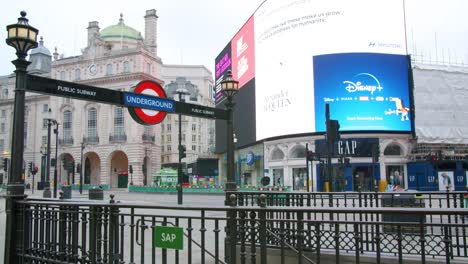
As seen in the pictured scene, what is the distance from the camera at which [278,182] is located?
43500 mm

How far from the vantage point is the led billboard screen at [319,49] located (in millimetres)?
40969

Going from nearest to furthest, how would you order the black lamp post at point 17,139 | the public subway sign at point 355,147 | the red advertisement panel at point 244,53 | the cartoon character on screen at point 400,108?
the black lamp post at point 17,139, the public subway sign at point 355,147, the cartoon character on screen at point 400,108, the red advertisement panel at point 244,53

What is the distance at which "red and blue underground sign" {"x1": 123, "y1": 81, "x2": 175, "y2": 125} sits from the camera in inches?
337

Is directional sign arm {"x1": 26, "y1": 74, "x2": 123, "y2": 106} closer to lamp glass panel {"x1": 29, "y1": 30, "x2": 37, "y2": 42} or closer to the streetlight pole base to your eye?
lamp glass panel {"x1": 29, "y1": 30, "x2": 37, "y2": 42}

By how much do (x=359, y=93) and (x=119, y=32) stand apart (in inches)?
2115

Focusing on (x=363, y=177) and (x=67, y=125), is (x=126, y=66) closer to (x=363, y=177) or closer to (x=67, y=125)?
(x=67, y=125)

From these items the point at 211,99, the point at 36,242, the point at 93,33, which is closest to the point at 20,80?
the point at 36,242

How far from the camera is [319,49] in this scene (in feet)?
137

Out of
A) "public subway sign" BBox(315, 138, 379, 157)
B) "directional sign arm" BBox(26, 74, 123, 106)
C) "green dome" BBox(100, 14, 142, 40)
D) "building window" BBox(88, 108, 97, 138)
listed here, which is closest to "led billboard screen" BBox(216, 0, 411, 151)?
"public subway sign" BBox(315, 138, 379, 157)

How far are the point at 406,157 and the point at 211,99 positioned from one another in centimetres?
7325

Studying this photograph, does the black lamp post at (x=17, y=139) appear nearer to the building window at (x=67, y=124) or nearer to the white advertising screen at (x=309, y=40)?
the white advertising screen at (x=309, y=40)

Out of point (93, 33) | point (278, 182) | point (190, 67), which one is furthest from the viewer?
point (190, 67)

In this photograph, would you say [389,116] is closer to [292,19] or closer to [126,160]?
[292,19]

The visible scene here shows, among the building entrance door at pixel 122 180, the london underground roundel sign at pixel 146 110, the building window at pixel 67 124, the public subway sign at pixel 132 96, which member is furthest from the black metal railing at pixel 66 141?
the london underground roundel sign at pixel 146 110
